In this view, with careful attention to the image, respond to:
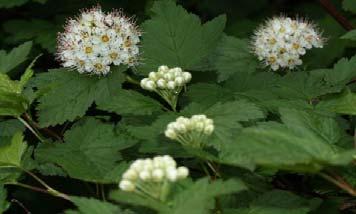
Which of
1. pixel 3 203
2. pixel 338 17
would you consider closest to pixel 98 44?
pixel 3 203

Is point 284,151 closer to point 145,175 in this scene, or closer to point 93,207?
point 145,175

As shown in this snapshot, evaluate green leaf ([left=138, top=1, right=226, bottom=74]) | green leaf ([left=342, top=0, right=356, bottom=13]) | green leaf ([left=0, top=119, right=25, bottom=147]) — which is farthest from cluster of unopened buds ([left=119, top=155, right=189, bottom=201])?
green leaf ([left=342, top=0, right=356, bottom=13])

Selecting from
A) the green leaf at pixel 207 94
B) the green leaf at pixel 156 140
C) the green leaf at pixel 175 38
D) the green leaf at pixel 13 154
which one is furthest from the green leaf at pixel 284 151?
the green leaf at pixel 175 38

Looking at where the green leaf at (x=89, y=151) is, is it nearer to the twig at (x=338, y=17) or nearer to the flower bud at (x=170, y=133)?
the flower bud at (x=170, y=133)

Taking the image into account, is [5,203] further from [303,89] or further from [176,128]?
[303,89]

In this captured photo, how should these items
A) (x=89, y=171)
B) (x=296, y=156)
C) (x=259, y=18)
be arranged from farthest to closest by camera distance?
(x=259, y=18) < (x=89, y=171) < (x=296, y=156)

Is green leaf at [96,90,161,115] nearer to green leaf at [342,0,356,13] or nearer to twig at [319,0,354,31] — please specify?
twig at [319,0,354,31]

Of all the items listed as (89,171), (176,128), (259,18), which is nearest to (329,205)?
(176,128)
